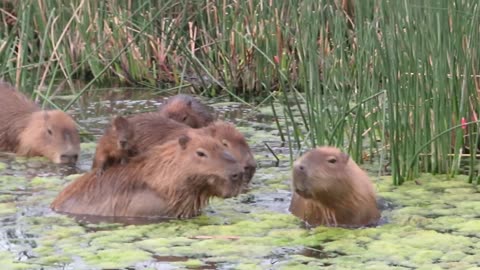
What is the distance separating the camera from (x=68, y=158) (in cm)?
750

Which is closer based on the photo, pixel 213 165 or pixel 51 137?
pixel 213 165

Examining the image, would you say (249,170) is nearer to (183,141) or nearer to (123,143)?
(183,141)

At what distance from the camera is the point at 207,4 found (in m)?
10.0

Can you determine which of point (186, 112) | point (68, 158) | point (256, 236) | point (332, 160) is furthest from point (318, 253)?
point (68, 158)

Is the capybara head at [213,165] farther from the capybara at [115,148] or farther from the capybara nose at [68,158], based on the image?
the capybara nose at [68,158]

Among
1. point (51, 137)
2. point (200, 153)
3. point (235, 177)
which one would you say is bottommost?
point (51, 137)

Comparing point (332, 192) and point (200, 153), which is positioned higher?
point (200, 153)

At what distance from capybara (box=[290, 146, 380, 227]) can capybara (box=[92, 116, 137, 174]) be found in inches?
38.0

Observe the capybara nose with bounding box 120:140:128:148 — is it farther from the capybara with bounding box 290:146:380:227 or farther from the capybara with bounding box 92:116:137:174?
the capybara with bounding box 290:146:380:227

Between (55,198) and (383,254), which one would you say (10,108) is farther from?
(383,254)

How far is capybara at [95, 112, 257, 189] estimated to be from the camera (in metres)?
5.76

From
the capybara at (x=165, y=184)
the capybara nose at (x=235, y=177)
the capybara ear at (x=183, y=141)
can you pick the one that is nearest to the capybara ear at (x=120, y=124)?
the capybara at (x=165, y=184)

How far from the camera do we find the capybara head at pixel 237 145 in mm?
5711

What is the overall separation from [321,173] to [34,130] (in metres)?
2.96
